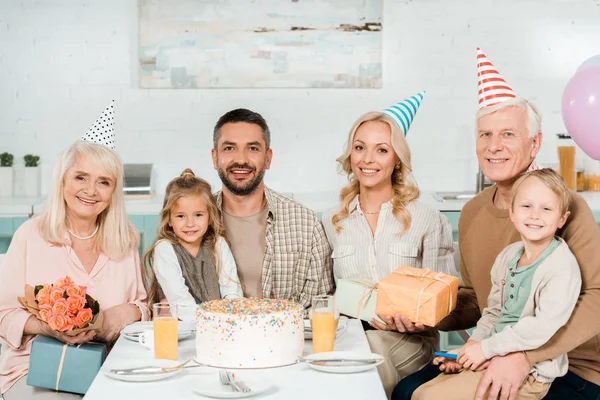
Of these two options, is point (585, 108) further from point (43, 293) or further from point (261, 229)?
point (43, 293)

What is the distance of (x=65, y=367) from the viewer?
2209mm

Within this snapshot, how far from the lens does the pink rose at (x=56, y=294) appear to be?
7.12 ft

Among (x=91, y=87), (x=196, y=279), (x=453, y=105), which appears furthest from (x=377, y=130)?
(x=91, y=87)

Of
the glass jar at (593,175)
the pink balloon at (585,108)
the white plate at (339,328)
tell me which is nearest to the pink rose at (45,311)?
the white plate at (339,328)

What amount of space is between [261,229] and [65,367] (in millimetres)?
988

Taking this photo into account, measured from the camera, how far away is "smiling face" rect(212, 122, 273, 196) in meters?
2.96

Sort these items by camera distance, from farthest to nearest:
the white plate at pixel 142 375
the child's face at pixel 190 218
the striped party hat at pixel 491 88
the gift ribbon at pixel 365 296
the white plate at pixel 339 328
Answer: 1. the child's face at pixel 190 218
2. the striped party hat at pixel 491 88
3. the gift ribbon at pixel 365 296
4. the white plate at pixel 339 328
5. the white plate at pixel 142 375

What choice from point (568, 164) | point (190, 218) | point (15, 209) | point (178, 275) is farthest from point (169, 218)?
point (568, 164)

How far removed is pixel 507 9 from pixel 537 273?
2.71m

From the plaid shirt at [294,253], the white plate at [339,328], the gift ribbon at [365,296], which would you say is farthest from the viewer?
the plaid shirt at [294,253]

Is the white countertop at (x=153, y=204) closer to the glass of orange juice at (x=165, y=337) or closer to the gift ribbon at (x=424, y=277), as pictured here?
the gift ribbon at (x=424, y=277)

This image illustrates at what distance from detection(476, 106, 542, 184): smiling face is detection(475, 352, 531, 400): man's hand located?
0.60m

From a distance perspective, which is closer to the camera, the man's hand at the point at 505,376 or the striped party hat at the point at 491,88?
the man's hand at the point at 505,376

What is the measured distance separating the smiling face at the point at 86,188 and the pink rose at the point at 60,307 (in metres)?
0.48
